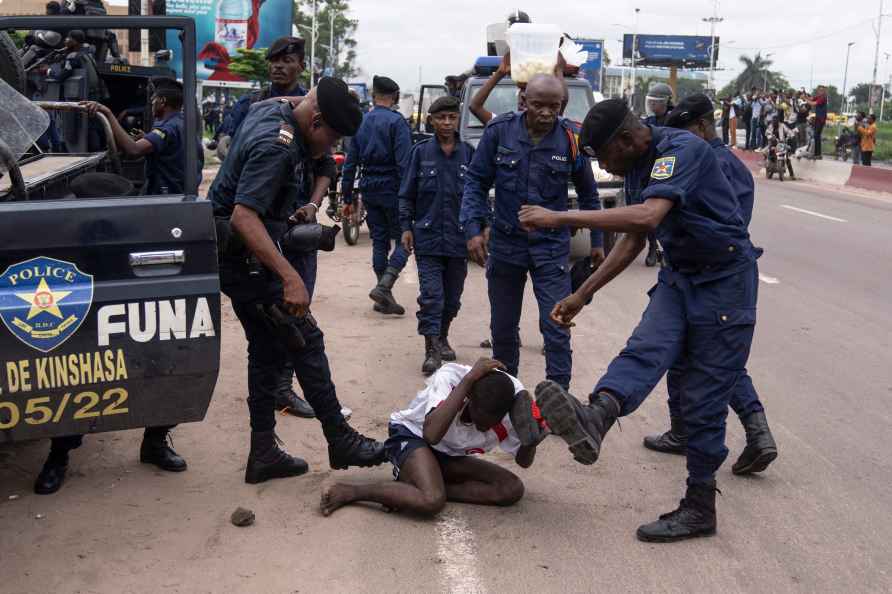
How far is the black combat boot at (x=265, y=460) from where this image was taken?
5.01 metres

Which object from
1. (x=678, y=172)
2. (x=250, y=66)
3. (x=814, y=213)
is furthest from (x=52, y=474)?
(x=250, y=66)

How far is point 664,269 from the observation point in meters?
4.61

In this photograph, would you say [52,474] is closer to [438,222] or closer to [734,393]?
[734,393]

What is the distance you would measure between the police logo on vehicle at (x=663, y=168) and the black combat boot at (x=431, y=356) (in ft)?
10.7

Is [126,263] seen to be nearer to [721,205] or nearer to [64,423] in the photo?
[64,423]

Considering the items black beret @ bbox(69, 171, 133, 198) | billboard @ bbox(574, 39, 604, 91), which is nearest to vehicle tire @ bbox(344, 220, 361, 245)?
black beret @ bbox(69, 171, 133, 198)

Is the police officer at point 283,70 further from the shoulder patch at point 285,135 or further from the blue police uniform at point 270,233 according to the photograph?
the shoulder patch at point 285,135

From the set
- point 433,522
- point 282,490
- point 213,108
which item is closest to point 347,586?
point 433,522

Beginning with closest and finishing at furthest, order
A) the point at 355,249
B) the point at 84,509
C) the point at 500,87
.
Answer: the point at 84,509 < the point at 500,87 < the point at 355,249

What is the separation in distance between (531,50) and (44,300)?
266 inches

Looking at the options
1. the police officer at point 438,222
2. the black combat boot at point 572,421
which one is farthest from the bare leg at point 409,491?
the police officer at point 438,222

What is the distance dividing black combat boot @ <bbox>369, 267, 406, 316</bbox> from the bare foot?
465 cm

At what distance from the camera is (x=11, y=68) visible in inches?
260

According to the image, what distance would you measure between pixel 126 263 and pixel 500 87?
9.48 m
